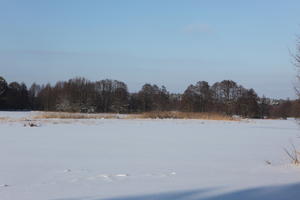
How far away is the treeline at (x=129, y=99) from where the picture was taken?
2137 inches

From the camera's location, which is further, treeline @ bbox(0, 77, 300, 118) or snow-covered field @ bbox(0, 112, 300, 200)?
treeline @ bbox(0, 77, 300, 118)

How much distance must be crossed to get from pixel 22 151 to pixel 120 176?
347cm

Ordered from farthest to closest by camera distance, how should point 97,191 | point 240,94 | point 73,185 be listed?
point 240,94
point 73,185
point 97,191

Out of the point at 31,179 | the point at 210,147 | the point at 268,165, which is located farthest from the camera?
the point at 210,147

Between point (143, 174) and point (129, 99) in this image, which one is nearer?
point (143, 174)

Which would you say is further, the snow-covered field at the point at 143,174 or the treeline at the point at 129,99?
the treeline at the point at 129,99

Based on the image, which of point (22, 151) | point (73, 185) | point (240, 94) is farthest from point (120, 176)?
point (240, 94)

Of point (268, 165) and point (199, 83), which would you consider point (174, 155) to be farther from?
point (199, 83)

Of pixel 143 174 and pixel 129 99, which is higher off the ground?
pixel 129 99

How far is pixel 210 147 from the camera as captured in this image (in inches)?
382

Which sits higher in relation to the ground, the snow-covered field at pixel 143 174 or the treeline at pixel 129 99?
the treeline at pixel 129 99

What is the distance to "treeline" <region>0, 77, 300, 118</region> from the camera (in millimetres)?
54281

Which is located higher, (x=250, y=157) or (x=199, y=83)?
(x=199, y=83)

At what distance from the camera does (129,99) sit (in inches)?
2395
